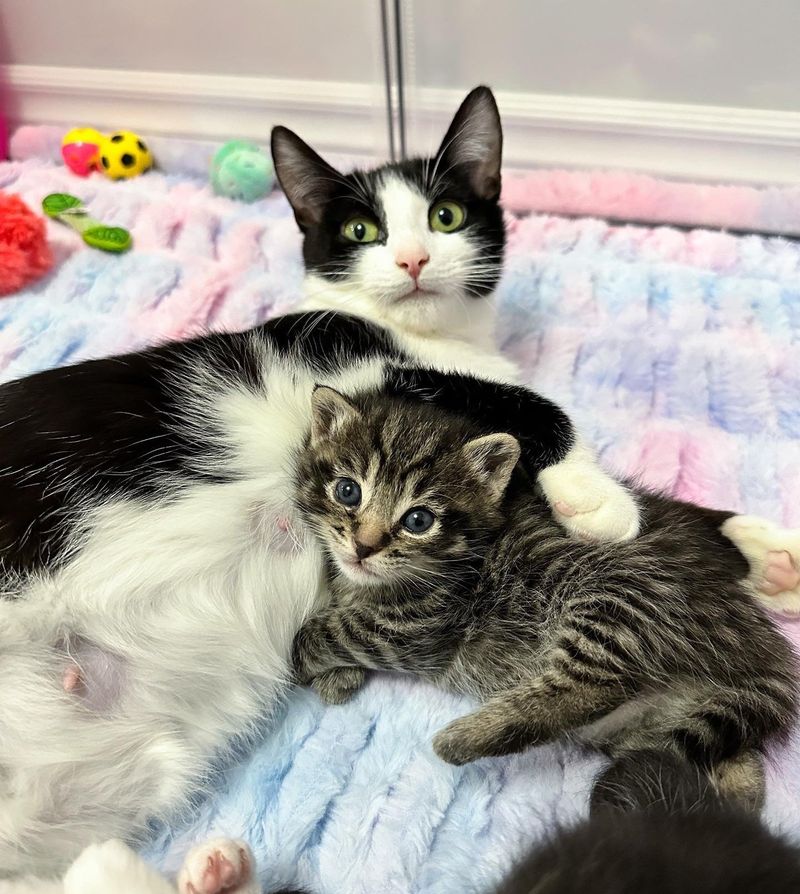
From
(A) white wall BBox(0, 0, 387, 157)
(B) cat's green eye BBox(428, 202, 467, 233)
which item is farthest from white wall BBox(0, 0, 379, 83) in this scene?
(B) cat's green eye BBox(428, 202, 467, 233)

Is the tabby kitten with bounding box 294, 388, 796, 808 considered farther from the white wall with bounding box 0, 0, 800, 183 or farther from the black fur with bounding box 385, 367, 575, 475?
the white wall with bounding box 0, 0, 800, 183

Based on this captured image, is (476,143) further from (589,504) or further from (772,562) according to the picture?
(772,562)

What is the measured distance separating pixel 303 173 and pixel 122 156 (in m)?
1.28

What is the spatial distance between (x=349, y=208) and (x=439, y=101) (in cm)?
122

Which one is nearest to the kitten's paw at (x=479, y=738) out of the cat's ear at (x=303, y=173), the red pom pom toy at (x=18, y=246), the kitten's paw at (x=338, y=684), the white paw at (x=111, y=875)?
the kitten's paw at (x=338, y=684)

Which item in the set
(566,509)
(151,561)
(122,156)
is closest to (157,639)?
(151,561)

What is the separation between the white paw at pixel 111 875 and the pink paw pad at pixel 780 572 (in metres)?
1.13

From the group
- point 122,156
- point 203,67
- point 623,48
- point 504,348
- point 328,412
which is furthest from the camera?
point 203,67

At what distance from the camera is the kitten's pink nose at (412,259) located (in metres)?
1.60

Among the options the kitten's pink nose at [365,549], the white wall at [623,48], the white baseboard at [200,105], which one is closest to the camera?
the kitten's pink nose at [365,549]

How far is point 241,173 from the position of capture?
2635 millimetres

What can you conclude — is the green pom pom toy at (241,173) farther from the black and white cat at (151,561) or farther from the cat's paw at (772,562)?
the cat's paw at (772,562)

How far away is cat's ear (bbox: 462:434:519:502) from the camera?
124 cm

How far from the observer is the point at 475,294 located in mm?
1719
